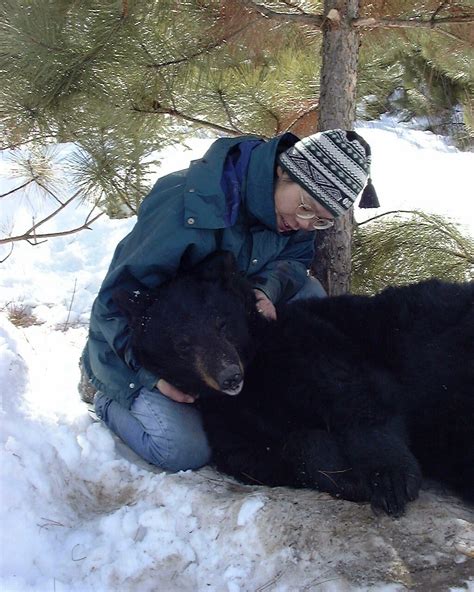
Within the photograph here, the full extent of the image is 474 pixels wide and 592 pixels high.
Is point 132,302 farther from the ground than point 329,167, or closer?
closer

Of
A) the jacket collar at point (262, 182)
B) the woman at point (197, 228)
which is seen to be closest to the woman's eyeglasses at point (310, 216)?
the woman at point (197, 228)

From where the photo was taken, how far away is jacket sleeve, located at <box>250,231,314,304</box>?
11.0 ft

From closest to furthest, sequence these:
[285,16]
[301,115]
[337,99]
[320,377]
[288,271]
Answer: [320,377]
[288,271]
[285,16]
[337,99]
[301,115]

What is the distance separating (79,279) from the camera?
23.0ft

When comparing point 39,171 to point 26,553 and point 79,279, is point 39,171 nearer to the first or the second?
point 79,279

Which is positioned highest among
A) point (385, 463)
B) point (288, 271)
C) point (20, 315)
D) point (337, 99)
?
point (337, 99)

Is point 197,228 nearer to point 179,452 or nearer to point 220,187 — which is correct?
point 220,187

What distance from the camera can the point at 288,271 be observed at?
357cm

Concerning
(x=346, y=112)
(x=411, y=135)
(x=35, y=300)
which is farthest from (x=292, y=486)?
(x=411, y=135)

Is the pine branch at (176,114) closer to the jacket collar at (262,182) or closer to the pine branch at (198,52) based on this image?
the pine branch at (198,52)

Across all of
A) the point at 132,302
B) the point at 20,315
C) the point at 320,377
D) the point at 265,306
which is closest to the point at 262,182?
the point at 265,306

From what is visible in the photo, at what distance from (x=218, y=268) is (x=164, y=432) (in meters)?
0.81

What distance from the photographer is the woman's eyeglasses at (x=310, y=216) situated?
316cm

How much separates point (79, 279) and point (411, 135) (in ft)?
29.7
